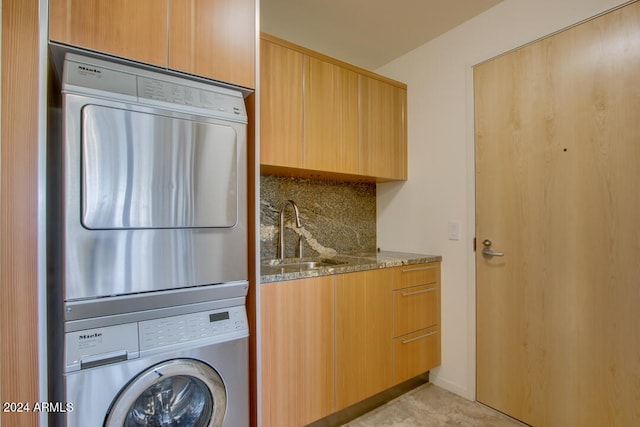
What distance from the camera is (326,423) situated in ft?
6.01

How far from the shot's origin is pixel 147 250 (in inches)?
46.4

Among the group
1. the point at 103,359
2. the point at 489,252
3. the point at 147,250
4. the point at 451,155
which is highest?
the point at 451,155

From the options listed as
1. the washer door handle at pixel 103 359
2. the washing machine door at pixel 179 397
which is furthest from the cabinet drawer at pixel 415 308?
the washer door handle at pixel 103 359

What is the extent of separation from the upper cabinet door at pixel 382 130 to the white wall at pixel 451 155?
0.09 metres

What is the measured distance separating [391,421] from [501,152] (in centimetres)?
180

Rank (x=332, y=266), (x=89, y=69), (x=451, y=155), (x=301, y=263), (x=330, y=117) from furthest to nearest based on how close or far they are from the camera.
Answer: (x=301, y=263) → (x=451, y=155) → (x=330, y=117) → (x=332, y=266) → (x=89, y=69)

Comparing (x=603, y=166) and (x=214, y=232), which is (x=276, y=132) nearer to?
(x=214, y=232)

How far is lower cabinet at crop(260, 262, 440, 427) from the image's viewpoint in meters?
1.59

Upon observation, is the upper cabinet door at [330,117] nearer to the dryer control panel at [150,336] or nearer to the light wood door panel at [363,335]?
the light wood door panel at [363,335]

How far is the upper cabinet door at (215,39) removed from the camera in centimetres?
128

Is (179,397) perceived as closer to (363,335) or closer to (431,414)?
(363,335)

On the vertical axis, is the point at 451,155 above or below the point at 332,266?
above

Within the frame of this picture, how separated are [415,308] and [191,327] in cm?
151

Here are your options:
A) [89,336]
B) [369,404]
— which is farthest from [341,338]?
[89,336]
